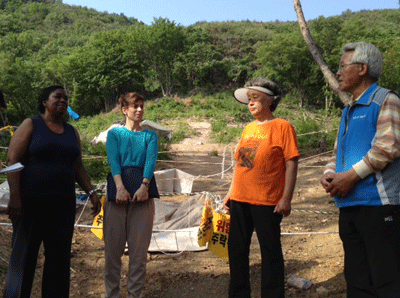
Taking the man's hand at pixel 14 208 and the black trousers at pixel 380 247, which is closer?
the black trousers at pixel 380 247

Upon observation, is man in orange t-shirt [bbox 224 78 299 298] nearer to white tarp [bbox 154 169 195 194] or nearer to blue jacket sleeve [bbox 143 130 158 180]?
blue jacket sleeve [bbox 143 130 158 180]

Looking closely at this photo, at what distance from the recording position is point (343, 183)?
1975mm

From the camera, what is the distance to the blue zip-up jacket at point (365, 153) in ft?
6.31

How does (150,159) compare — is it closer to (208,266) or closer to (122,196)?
(122,196)

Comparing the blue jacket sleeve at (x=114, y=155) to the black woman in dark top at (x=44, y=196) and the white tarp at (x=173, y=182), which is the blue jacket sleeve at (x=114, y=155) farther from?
the white tarp at (x=173, y=182)

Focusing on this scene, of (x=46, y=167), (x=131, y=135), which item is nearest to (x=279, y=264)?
(x=131, y=135)

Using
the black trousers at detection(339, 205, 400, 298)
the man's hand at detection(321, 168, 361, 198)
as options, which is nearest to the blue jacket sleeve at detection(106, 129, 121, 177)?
the man's hand at detection(321, 168, 361, 198)

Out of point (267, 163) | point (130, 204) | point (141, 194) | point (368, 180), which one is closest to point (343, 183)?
point (368, 180)

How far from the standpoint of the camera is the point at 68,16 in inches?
3509

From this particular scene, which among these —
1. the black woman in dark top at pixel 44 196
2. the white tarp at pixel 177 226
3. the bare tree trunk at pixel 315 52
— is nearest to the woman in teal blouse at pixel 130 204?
the black woman in dark top at pixel 44 196

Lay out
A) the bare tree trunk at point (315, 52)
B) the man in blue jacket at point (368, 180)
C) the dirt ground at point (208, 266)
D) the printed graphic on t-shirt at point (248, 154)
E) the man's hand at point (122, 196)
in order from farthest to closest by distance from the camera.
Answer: the bare tree trunk at point (315, 52) < the dirt ground at point (208, 266) < the man's hand at point (122, 196) < the printed graphic on t-shirt at point (248, 154) < the man in blue jacket at point (368, 180)

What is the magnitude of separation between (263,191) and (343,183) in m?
0.63

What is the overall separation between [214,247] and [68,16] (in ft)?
307

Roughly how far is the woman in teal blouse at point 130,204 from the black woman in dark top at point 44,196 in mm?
278
